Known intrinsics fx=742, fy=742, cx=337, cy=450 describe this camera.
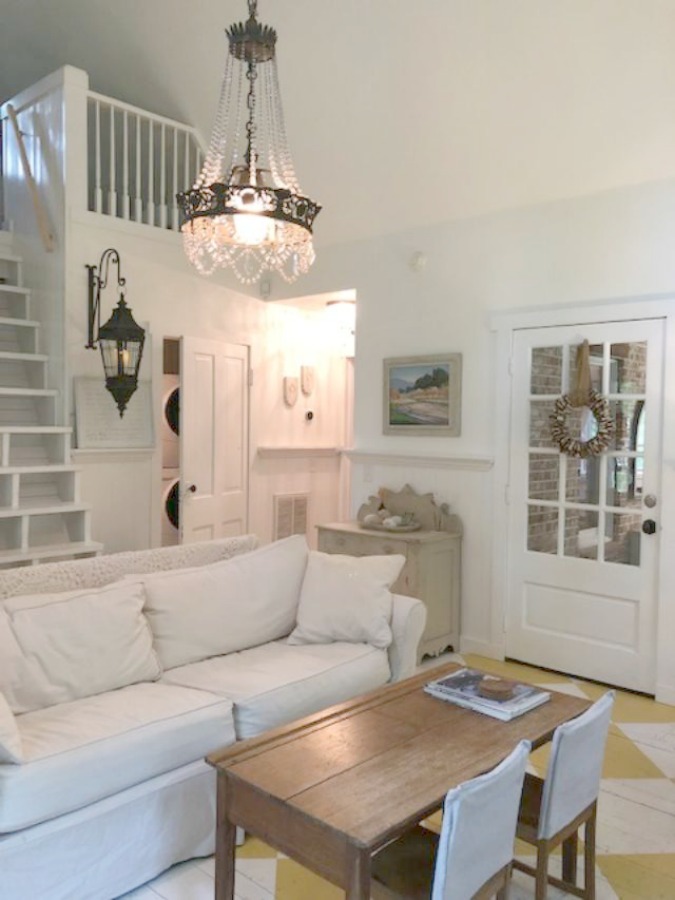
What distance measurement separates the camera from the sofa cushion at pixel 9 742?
199 cm

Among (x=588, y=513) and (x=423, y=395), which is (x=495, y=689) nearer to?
(x=588, y=513)

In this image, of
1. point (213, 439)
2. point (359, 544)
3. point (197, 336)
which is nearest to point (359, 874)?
point (359, 544)

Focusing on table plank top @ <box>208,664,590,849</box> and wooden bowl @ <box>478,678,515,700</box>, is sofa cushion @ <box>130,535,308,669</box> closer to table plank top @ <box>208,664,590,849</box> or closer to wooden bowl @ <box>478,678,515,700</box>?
table plank top @ <box>208,664,590,849</box>

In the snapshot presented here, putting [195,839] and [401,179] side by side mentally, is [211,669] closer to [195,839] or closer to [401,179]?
[195,839]

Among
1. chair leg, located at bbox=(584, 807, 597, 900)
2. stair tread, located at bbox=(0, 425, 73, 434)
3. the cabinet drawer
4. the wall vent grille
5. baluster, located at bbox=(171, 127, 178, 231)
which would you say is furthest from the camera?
the wall vent grille

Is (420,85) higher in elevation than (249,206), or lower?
higher

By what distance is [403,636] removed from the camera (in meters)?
3.24

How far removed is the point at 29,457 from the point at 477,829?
3.82 m

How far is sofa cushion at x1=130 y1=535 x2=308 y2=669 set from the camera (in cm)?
296

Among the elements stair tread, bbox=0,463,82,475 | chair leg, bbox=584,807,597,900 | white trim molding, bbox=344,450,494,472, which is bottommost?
chair leg, bbox=584,807,597,900

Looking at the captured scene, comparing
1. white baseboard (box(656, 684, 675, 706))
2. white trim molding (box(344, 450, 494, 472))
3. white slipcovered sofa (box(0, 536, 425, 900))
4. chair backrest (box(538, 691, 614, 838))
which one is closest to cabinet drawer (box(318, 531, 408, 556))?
white trim molding (box(344, 450, 494, 472))

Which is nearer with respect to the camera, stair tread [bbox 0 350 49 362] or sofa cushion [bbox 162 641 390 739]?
sofa cushion [bbox 162 641 390 739]

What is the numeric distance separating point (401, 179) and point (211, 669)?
3197mm

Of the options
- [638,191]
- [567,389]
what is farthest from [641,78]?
[567,389]
